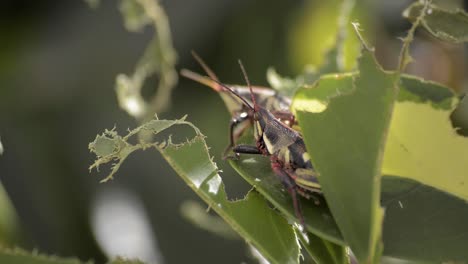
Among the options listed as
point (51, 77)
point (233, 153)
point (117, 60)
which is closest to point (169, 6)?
point (117, 60)

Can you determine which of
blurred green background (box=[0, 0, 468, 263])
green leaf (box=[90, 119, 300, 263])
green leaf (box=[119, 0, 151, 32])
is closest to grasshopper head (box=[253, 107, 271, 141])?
green leaf (box=[90, 119, 300, 263])

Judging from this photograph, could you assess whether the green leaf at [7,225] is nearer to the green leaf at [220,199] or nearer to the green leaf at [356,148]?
the green leaf at [220,199]

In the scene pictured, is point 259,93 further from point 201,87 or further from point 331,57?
point 201,87

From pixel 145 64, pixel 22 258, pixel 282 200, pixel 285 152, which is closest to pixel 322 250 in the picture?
pixel 282 200

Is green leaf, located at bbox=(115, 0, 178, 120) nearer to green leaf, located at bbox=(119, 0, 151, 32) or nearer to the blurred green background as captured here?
green leaf, located at bbox=(119, 0, 151, 32)

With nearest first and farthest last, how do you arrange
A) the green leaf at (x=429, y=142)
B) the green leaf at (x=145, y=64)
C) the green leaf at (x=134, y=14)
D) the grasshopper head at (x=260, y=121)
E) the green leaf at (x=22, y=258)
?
1. the green leaf at (x=22, y=258)
2. the green leaf at (x=429, y=142)
3. the grasshopper head at (x=260, y=121)
4. the green leaf at (x=145, y=64)
5. the green leaf at (x=134, y=14)

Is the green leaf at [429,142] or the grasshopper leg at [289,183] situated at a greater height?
the green leaf at [429,142]

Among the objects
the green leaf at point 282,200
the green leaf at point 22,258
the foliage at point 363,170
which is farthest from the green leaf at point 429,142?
the green leaf at point 22,258
